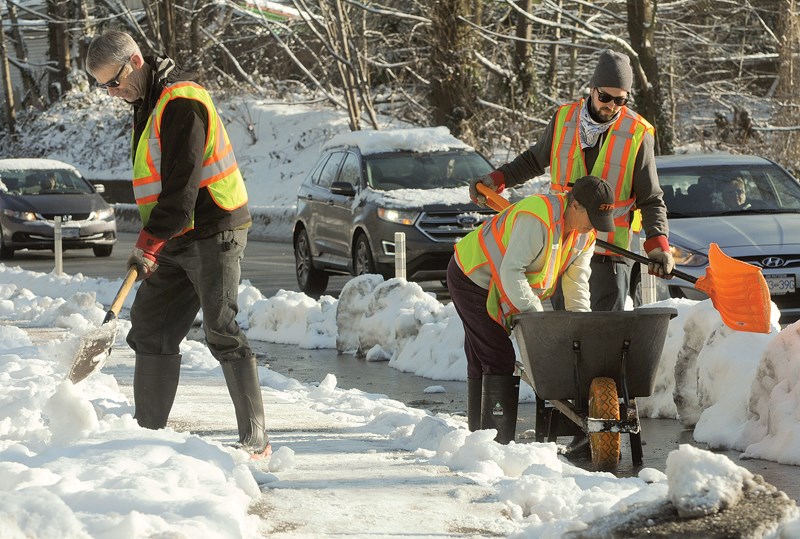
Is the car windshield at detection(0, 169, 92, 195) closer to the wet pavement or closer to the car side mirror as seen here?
the car side mirror

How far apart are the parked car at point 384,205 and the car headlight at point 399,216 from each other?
0.4 inches

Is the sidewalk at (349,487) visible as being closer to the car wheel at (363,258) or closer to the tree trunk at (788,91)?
the car wheel at (363,258)

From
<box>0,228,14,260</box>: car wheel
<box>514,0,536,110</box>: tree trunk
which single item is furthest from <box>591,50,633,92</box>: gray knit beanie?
<box>514,0,536,110</box>: tree trunk

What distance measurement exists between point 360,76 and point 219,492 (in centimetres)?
2205

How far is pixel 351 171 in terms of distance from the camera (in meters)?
16.3

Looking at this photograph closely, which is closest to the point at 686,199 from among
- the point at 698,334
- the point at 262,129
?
the point at 698,334

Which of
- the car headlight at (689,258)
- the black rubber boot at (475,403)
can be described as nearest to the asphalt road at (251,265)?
the car headlight at (689,258)

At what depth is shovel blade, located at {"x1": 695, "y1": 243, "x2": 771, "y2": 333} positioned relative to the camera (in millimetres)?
6836

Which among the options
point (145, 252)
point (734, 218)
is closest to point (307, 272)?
point (734, 218)

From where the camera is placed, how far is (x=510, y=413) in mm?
6859

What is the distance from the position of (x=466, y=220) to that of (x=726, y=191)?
356 cm

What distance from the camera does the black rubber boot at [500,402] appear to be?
685cm

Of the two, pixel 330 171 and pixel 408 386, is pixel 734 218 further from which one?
pixel 330 171

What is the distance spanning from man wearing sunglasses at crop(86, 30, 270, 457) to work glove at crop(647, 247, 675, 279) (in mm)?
1955
